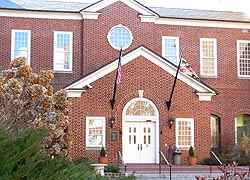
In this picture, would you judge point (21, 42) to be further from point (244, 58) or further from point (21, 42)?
point (244, 58)

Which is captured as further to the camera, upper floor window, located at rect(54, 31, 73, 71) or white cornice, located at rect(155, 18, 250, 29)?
white cornice, located at rect(155, 18, 250, 29)

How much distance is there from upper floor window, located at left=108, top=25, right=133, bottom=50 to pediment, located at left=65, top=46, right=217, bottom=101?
3.66 meters

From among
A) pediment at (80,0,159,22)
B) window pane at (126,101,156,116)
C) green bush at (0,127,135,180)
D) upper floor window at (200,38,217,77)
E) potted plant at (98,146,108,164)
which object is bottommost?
potted plant at (98,146,108,164)

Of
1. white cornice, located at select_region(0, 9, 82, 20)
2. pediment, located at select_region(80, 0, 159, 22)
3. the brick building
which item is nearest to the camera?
the brick building

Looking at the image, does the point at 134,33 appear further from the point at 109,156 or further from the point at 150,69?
the point at 109,156

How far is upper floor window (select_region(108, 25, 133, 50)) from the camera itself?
2777cm

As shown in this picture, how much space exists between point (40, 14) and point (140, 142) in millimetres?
9722

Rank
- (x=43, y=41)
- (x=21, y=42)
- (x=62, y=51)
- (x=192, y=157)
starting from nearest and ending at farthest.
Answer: (x=192, y=157), (x=21, y=42), (x=43, y=41), (x=62, y=51)

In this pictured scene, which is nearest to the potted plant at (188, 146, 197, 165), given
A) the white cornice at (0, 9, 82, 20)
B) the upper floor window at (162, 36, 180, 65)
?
the upper floor window at (162, 36, 180, 65)

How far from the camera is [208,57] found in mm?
29016

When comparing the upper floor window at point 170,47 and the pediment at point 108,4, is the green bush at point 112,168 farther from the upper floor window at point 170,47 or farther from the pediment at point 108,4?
the pediment at point 108,4

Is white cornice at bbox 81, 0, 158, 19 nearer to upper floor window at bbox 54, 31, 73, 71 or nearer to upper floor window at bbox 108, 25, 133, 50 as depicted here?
upper floor window at bbox 108, 25, 133, 50

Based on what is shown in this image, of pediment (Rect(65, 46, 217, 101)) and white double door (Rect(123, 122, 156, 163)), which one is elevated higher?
pediment (Rect(65, 46, 217, 101))

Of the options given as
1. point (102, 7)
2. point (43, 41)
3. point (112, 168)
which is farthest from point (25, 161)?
point (102, 7)
